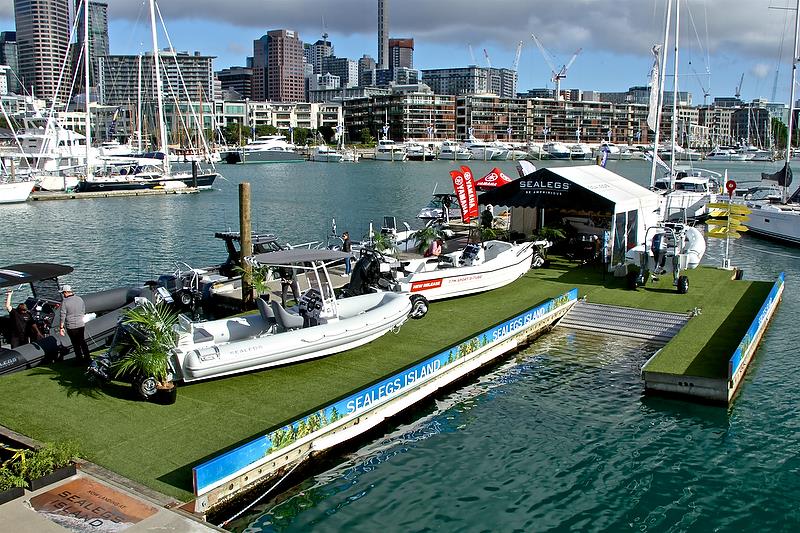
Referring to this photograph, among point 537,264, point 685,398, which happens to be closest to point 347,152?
point 537,264

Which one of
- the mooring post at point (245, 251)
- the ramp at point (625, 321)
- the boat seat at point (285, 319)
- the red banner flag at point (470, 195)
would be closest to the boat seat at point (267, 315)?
the boat seat at point (285, 319)

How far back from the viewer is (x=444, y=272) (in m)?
20.2

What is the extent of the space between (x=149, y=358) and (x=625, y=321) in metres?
12.4

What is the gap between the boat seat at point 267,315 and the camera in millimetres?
15102

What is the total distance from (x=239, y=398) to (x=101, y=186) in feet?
198

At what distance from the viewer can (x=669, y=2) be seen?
3575 cm

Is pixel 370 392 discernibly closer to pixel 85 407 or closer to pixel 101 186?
pixel 85 407

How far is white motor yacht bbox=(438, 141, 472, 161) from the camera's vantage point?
158m

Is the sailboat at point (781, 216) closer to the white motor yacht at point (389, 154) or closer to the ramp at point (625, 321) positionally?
the ramp at point (625, 321)

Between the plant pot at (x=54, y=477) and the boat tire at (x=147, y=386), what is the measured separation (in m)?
2.60

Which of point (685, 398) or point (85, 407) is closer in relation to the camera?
point (85, 407)

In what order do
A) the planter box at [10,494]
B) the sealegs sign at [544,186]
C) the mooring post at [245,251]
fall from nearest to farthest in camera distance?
the planter box at [10,494], the mooring post at [245,251], the sealegs sign at [544,186]

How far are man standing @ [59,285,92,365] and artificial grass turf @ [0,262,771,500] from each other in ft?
1.08

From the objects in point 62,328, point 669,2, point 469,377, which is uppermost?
point 669,2
